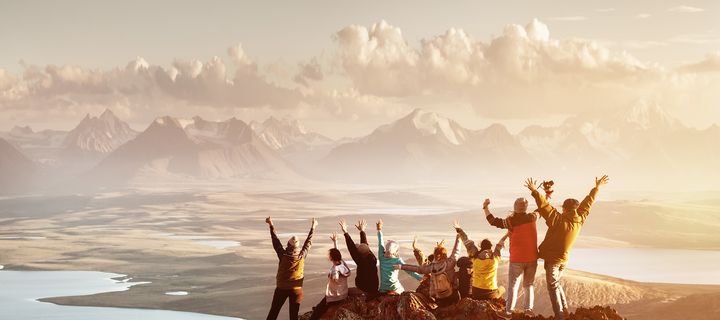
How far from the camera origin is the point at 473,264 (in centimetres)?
1378

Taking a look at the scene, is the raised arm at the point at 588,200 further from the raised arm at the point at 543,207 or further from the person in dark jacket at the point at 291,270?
the person in dark jacket at the point at 291,270

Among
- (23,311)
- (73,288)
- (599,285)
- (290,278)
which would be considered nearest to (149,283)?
(73,288)

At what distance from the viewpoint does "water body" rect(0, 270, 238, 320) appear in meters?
133

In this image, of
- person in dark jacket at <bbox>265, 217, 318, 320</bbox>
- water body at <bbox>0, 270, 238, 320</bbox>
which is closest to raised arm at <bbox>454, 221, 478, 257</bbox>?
person in dark jacket at <bbox>265, 217, 318, 320</bbox>

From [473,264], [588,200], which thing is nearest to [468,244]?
[473,264]

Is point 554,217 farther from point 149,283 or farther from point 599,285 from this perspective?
point 149,283

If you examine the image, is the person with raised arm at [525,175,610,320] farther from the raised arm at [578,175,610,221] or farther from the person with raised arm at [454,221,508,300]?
the person with raised arm at [454,221,508,300]

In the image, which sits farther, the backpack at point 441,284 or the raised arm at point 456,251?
the raised arm at point 456,251

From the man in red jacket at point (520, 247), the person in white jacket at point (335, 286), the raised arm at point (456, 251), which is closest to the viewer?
the man in red jacket at point (520, 247)

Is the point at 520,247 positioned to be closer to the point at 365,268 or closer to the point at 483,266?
the point at 483,266

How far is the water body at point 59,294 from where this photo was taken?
133 m

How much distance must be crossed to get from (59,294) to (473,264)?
531ft

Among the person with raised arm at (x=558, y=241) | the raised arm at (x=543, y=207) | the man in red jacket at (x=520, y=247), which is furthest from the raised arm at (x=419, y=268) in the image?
the raised arm at (x=543, y=207)

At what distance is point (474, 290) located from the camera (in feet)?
45.2
